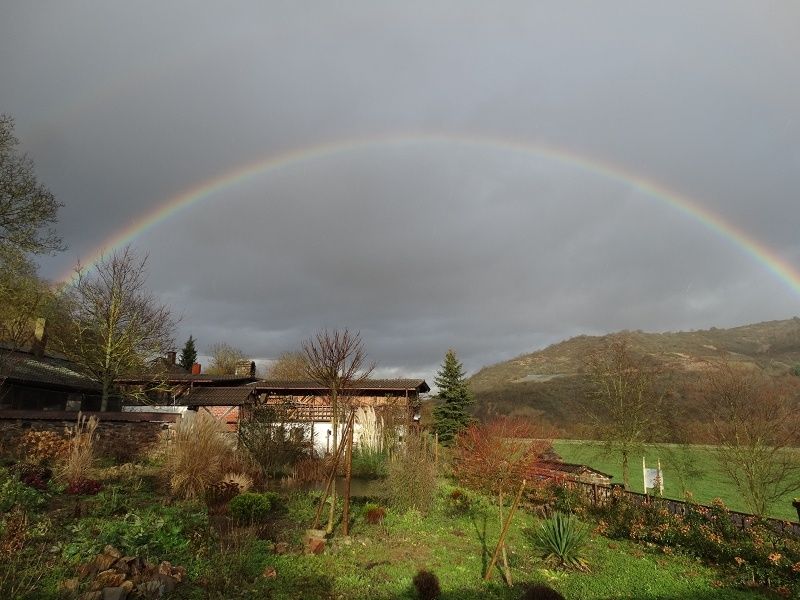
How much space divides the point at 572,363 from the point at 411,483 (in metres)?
67.5

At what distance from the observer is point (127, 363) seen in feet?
72.4

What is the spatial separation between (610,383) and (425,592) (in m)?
14.0

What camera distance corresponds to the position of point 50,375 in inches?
903

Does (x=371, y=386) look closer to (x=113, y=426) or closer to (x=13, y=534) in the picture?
(x=113, y=426)

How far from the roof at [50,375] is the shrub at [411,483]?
16.4m

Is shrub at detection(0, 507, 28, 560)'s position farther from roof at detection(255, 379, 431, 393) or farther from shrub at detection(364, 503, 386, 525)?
roof at detection(255, 379, 431, 393)

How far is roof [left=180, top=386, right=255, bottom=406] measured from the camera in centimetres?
2759

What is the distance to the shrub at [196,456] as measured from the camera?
9820mm

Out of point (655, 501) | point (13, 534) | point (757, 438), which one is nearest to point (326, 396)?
point (655, 501)

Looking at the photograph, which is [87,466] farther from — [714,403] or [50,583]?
[714,403]

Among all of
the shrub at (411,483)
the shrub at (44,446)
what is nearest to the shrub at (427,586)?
the shrub at (411,483)

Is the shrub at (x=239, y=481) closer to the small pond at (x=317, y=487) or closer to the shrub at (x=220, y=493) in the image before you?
the shrub at (x=220, y=493)

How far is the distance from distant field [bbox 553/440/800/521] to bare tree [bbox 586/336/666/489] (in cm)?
113

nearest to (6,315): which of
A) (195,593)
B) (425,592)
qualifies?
(195,593)
